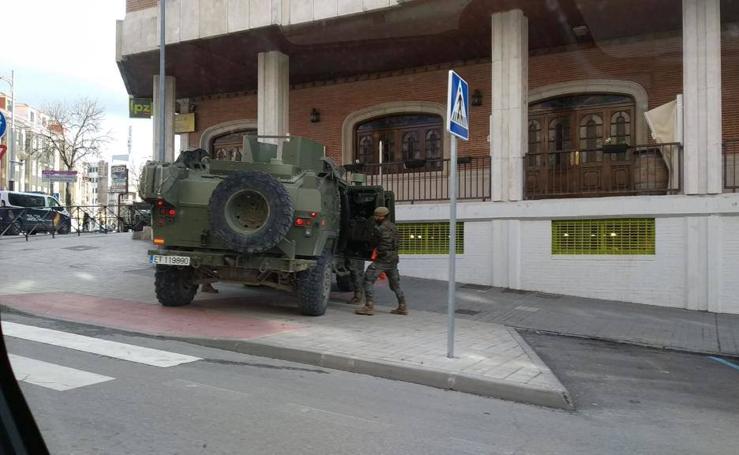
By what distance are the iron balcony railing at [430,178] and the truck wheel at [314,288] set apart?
6.26 meters

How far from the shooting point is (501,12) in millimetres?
13281

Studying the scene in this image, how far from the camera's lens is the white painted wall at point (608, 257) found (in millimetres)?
11055

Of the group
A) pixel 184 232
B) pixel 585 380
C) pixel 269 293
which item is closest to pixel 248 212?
pixel 184 232

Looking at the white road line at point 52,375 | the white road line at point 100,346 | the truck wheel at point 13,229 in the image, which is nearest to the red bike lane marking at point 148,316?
the white road line at point 100,346

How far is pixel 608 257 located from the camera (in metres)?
12.1

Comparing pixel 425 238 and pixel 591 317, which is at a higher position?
pixel 425 238

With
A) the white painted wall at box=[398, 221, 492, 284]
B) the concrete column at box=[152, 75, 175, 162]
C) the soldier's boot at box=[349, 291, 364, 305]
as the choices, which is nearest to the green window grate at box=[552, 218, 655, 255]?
the white painted wall at box=[398, 221, 492, 284]

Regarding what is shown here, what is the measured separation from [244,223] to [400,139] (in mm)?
9950

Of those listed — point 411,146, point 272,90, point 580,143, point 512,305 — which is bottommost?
point 512,305

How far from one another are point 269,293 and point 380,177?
6550 mm

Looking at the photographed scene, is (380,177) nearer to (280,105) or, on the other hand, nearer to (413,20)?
(280,105)

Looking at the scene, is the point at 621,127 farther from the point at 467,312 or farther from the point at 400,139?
the point at 467,312

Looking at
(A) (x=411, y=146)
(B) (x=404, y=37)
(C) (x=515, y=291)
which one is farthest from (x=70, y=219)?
(C) (x=515, y=291)

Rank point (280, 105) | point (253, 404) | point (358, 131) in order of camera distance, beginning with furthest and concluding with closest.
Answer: point (358, 131) → point (280, 105) → point (253, 404)
